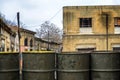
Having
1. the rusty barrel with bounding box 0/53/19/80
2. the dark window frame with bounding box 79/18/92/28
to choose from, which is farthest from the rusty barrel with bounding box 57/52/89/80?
the dark window frame with bounding box 79/18/92/28

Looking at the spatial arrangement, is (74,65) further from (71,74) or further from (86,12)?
(86,12)

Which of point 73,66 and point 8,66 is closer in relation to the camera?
point 73,66

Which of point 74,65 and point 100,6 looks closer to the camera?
point 74,65

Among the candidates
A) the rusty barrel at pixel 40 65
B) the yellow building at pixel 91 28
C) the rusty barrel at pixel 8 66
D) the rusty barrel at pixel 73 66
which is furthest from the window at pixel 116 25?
the rusty barrel at pixel 8 66

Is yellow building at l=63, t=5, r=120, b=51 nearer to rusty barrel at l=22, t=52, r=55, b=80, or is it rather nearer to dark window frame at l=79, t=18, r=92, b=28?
dark window frame at l=79, t=18, r=92, b=28

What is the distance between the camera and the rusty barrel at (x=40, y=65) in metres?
9.78

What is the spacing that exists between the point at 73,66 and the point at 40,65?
0.81m

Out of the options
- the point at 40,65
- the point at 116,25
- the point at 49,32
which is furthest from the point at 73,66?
the point at 49,32

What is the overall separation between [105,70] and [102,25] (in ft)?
117

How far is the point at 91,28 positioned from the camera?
149 ft

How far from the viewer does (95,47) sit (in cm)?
4519

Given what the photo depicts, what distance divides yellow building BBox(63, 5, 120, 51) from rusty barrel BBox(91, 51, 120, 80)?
35.1m

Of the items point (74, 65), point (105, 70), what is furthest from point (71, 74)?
point (105, 70)

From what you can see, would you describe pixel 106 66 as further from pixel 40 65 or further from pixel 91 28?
pixel 91 28
